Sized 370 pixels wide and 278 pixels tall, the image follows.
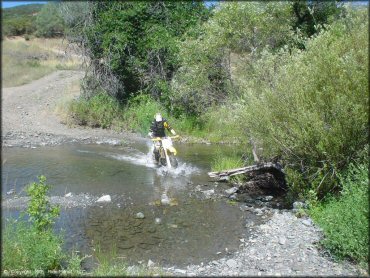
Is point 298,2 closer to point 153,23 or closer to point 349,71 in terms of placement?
point 153,23

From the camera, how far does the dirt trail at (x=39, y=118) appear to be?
23.0 metres

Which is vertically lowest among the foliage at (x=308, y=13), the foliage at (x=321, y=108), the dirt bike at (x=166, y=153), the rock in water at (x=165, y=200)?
the rock in water at (x=165, y=200)

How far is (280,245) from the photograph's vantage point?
8539 mm

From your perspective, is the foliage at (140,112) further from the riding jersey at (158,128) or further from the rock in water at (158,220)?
the rock in water at (158,220)

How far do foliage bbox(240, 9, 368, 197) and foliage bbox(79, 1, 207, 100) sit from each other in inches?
612

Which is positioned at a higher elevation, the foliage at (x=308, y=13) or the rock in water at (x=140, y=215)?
the foliage at (x=308, y=13)

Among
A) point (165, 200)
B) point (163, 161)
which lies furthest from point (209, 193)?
point (163, 161)

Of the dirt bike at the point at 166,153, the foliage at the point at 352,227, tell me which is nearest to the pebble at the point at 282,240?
the foliage at the point at 352,227

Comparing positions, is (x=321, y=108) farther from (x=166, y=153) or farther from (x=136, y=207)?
(x=166, y=153)

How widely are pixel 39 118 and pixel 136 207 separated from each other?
1724 cm

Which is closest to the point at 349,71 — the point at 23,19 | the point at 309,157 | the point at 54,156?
the point at 309,157

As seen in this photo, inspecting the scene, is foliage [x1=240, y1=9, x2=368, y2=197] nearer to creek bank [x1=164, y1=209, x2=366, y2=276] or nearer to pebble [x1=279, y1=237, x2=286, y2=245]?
creek bank [x1=164, y1=209, x2=366, y2=276]

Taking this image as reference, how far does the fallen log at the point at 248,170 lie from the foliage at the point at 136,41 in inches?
481

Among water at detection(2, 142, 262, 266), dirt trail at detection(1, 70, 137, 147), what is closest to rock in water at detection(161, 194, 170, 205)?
water at detection(2, 142, 262, 266)
